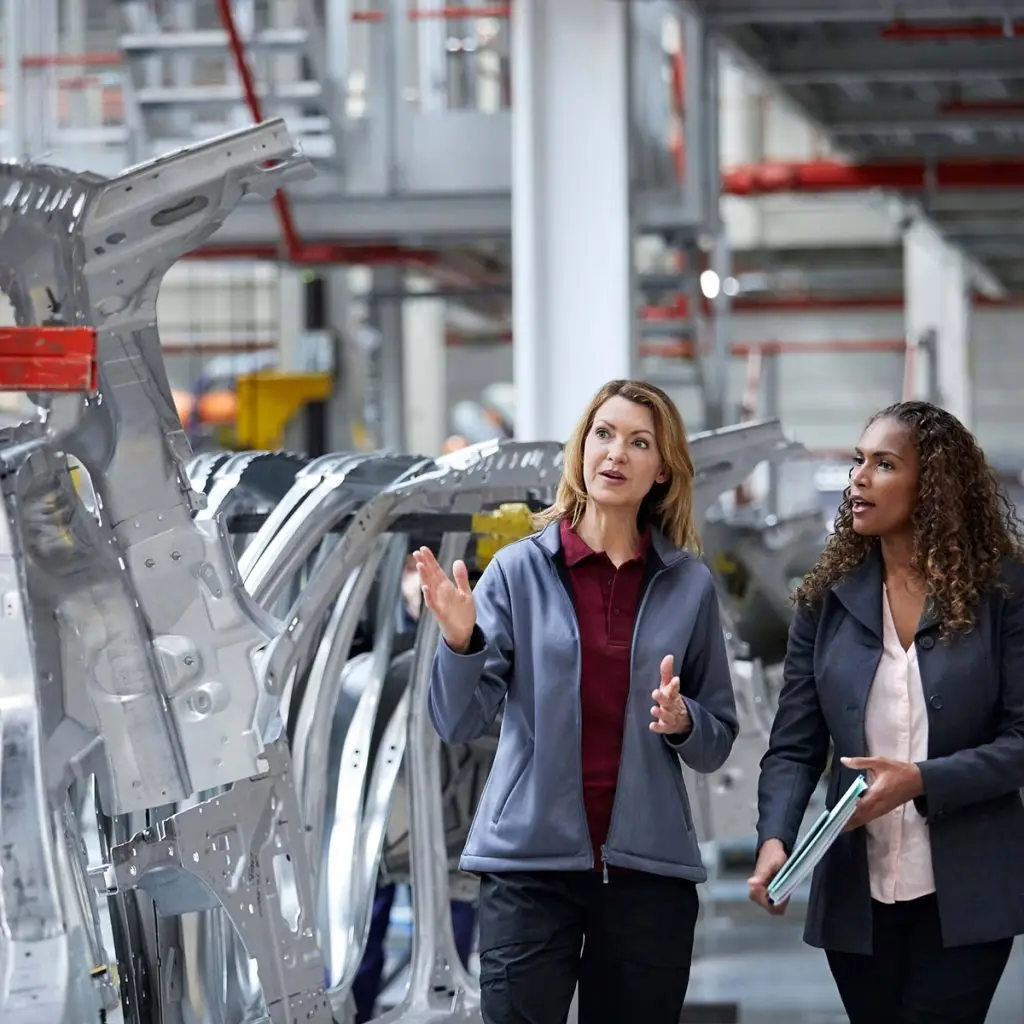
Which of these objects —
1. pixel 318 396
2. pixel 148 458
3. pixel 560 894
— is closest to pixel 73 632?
pixel 148 458

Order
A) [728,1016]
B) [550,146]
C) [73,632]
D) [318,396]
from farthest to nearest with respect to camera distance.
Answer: [318,396]
[550,146]
[728,1016]
[73,632]

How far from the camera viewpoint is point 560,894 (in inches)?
112

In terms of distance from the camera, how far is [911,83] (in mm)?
11359

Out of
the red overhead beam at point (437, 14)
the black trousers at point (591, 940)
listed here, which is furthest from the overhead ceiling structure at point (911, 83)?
the black trousers at point (591, 940)

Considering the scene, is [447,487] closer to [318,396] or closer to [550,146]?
[550,146]

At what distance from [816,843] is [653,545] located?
0.51m

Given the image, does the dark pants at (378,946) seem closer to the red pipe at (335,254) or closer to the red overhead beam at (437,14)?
the red overhead beam at (437,14)

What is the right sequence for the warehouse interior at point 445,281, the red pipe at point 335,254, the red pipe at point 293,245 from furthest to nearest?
the red pipe at point 335,254 < the red pipe at point 293,245 < the warehouse interior at point 445,281

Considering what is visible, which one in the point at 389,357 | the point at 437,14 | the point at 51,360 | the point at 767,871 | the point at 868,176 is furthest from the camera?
the point at 868,176

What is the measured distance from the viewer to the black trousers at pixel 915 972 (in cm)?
291

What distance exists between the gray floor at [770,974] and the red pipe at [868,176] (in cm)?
757

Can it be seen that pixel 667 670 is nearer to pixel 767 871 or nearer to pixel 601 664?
pixel 601 664

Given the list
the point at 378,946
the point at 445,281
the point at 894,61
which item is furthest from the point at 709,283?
the point at 445,281

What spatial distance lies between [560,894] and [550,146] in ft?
14.9
